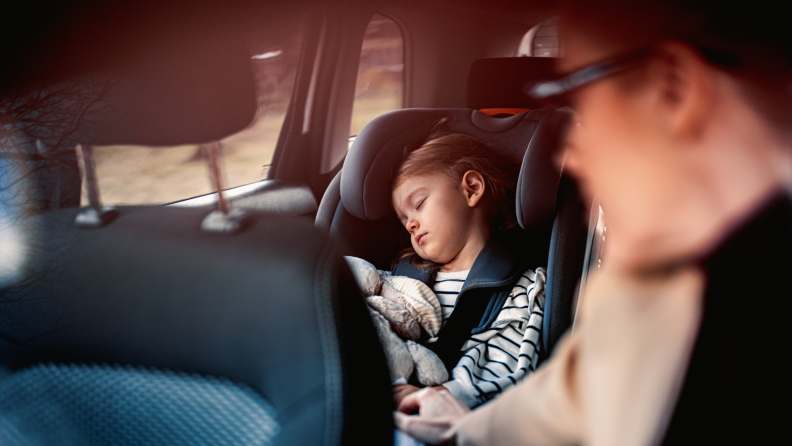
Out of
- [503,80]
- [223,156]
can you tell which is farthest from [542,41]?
[223,156]

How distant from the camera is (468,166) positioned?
1144mm

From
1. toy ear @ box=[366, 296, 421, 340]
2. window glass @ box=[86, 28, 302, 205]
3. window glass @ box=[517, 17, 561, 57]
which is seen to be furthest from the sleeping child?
window glass @ box=[517, 17, 561, 57]

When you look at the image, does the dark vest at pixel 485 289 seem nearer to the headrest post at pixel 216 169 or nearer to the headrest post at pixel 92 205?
the headrest post at pixel 216 169

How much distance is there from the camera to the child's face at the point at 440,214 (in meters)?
1.13

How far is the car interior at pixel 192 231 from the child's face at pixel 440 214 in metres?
0.29

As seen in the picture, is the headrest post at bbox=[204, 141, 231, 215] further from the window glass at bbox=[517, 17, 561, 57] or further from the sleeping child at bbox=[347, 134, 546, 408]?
the window glass at bbox=[517, 17, 561, 57]

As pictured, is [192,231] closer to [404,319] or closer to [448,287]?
[404,319]

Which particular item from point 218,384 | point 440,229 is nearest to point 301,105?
point 440,229

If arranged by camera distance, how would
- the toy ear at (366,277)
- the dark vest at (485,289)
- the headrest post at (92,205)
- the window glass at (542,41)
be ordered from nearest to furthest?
the window glass at (542,41), the headrest post at (92,205), the dark vest at (485,289), the toy ear at (366,277)

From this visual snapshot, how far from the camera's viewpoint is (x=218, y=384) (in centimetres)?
65

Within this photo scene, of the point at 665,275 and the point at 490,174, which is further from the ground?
the point at 665,275

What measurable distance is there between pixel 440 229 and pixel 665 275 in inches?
30.2

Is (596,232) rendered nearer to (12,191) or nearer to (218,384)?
(218,384)

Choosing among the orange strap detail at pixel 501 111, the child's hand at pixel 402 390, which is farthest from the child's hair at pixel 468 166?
the child's hand at pixel 402 390
